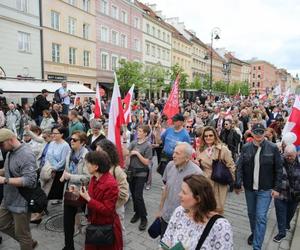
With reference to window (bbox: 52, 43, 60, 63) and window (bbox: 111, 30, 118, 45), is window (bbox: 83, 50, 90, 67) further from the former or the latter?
window (bbox: 111, 30, 118, 45)

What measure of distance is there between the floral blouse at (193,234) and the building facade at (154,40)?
45986 millimetres

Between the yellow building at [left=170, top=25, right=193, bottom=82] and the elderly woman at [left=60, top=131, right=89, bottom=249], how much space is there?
183ft

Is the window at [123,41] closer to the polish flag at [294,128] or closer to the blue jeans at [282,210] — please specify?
the polish flag at [294,128]

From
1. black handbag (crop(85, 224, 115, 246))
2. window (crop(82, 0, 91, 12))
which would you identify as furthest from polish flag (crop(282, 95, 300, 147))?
window (crop(82, 0, 91, 12))

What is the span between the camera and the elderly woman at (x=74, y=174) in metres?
4.60

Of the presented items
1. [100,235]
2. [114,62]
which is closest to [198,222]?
[100,235]

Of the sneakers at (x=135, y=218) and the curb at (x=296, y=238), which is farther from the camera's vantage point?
the sneakers at (x=135, y=218)

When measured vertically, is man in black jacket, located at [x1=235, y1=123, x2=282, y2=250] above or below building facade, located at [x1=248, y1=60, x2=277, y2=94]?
below

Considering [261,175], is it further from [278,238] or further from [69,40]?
[69,40]

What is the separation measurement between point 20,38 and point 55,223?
74.8ft

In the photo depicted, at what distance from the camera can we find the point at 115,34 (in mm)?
40156

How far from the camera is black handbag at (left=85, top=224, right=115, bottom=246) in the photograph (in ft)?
11.6

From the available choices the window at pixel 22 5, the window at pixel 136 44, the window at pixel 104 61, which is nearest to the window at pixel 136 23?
the window at pixel 136 44

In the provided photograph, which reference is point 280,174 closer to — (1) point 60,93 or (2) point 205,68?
(1) point 60,93
